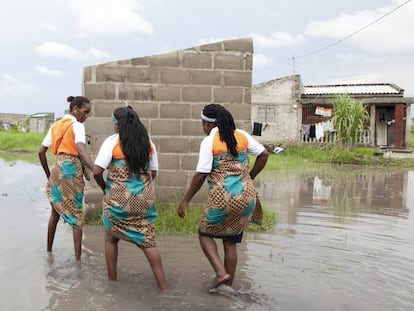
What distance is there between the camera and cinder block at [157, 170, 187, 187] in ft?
21.8

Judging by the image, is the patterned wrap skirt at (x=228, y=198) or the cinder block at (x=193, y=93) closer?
the patterned wrap skirt at (x=228, y=198)

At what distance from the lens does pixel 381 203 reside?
9586 millimetres

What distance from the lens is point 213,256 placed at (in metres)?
4.09

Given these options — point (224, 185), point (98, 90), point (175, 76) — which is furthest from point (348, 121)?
point (224, 185)

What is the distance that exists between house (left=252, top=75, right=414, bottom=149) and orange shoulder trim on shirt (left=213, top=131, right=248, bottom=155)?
67.2 ft

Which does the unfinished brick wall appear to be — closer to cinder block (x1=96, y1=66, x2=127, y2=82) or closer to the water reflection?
cinder block (x1=96, y1=66, x2=127, y2=82)

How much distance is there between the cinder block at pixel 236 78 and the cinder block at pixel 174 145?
0.95 m

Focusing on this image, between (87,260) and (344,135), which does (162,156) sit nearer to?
(87,260)

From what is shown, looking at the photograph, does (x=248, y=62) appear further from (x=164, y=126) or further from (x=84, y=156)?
(x=84, y=156)

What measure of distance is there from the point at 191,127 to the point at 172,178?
720mm

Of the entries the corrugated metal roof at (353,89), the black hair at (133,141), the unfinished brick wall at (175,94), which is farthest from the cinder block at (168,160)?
the corrugated metal roof at (353,89)

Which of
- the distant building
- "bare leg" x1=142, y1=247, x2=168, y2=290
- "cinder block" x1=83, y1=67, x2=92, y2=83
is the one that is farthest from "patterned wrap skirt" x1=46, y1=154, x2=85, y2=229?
the distant building

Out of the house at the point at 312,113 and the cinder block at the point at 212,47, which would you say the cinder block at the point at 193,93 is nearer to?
the cinder block at the point at 212,47

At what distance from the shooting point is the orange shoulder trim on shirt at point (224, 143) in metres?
4.02
